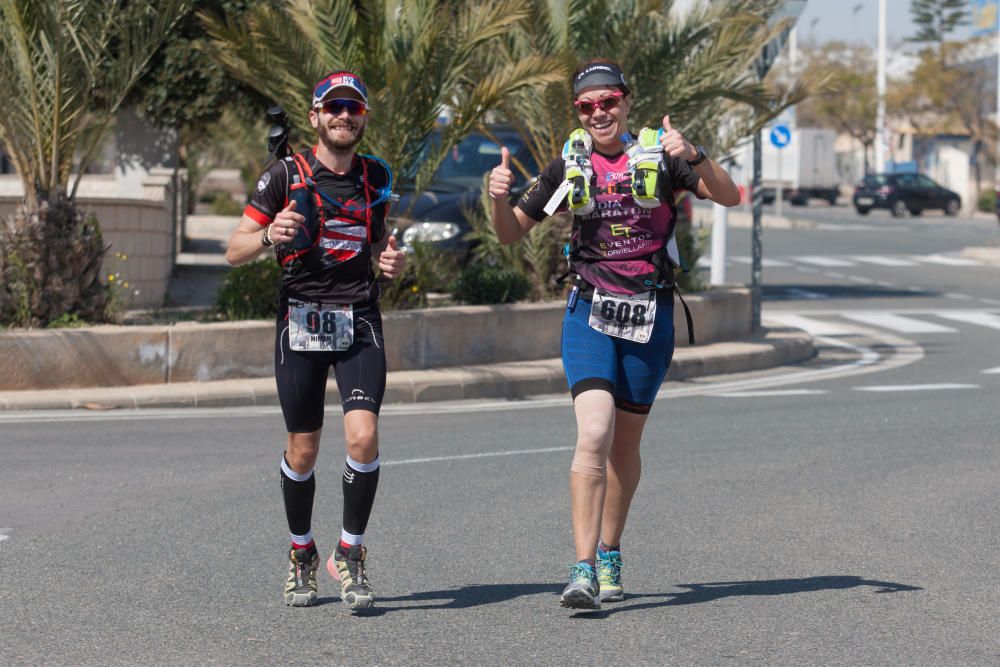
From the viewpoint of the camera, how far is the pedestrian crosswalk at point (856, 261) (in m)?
31.7

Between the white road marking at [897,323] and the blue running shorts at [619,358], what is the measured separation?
45.9 feet

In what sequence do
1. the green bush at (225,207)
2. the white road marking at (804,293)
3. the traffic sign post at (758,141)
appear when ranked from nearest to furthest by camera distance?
1. the traffic sign post at (758,141)
2. the white road marking at (804,293)
3. the green bush at (225,207)

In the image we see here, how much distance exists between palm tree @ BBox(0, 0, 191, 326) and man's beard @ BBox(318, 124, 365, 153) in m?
7.15

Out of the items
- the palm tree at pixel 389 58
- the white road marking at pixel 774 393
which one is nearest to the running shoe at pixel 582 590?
the white road marking at pixel 774 393

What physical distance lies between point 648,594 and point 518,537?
1.18m

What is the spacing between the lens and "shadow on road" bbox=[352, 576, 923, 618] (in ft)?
19.7

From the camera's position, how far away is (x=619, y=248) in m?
5.87

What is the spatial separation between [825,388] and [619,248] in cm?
831

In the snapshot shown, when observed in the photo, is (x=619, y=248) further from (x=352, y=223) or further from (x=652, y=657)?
(x=652, y=657)

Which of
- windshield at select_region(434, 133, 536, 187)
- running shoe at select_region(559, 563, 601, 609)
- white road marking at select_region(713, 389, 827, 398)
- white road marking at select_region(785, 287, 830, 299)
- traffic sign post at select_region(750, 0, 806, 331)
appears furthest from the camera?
white road marking at select_region(785, 287, 830, 299)

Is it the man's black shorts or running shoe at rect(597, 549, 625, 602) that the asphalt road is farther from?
the man's black shorts

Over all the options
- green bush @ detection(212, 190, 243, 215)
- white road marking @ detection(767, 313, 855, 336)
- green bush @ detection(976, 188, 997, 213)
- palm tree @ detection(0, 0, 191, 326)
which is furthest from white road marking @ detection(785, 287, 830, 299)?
green bush @ detection(976, 188, 997, 213)

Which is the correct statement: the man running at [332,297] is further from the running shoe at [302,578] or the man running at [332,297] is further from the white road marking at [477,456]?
the white road marking at [477,456]

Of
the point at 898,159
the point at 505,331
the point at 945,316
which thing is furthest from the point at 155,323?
the point at 898,159
